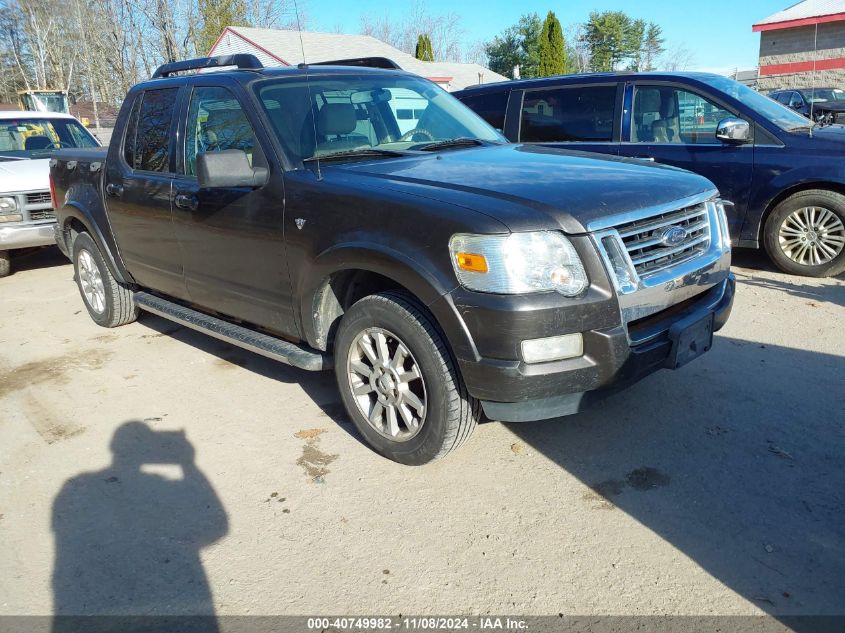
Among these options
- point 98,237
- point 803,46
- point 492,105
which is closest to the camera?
point 98,237

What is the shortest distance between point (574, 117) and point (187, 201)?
14.5 feet

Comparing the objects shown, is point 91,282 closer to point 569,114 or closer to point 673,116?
point 569,114

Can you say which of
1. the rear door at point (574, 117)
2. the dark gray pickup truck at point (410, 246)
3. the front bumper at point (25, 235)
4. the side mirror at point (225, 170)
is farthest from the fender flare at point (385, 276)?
the front bumper at point (25, 235)

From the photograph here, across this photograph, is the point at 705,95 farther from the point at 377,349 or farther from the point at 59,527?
the point at 59,527

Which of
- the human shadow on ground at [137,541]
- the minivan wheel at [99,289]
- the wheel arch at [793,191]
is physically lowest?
the human shadow on ground at [137,541]

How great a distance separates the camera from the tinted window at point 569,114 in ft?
23.2

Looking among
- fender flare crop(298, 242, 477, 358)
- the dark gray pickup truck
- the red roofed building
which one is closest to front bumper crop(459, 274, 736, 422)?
the dark gray pickup truck

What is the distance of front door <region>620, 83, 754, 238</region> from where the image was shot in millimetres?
6508

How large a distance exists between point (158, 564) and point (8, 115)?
8.85 metres

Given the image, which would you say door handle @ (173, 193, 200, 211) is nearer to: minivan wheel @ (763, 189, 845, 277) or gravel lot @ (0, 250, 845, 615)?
gravel lot @ (0, 250, 845, 615)

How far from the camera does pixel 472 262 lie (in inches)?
116

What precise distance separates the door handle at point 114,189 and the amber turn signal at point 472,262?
10.7 feet

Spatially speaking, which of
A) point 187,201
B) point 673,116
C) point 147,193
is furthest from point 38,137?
point 673,116

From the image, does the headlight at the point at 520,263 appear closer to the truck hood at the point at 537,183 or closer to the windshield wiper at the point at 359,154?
the truck hood at the point at 537,183
